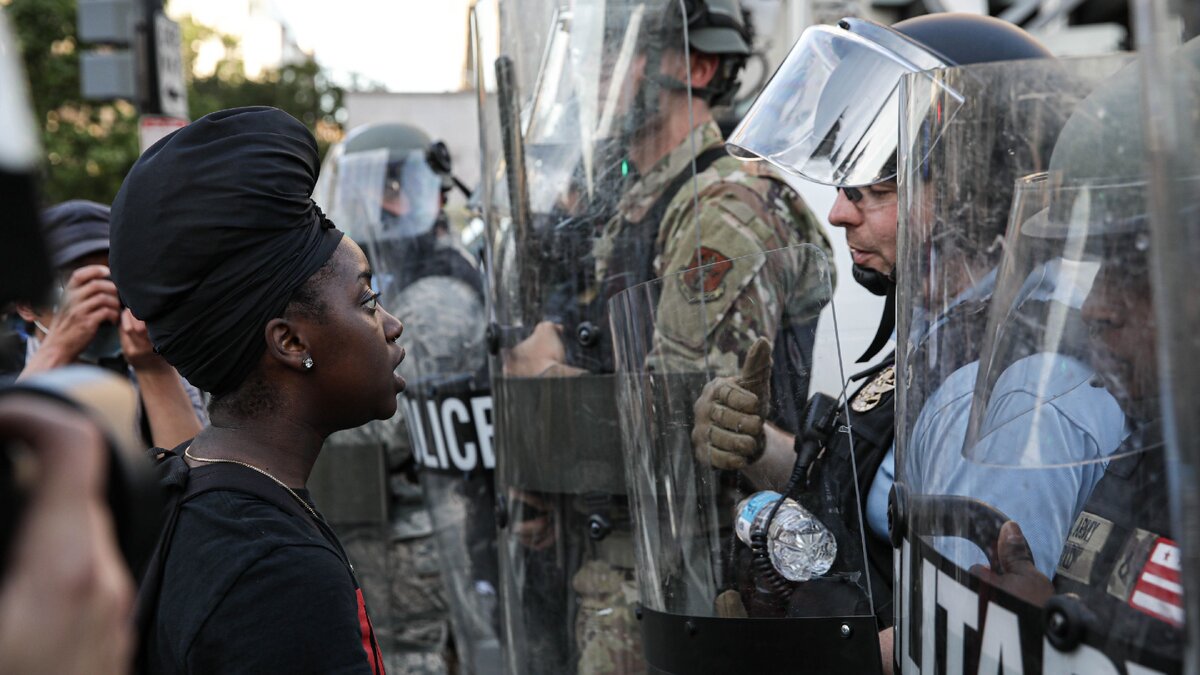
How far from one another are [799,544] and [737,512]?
0.13 m

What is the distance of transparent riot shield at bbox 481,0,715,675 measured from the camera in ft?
9.83

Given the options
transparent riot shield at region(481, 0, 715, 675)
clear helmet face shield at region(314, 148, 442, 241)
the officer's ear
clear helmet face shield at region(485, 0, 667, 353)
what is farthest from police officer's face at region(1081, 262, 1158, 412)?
clear helmet face shield at region(314, 148, 442, 241)

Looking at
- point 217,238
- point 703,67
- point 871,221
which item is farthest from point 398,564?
point 217,238

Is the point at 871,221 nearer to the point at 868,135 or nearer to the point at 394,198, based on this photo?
the point at 868,135

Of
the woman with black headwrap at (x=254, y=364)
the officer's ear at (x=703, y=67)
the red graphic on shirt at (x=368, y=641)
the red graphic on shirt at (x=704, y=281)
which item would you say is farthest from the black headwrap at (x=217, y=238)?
the officer's ear at (x=703, y=67)

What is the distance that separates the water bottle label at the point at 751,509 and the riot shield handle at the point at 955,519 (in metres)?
0.28

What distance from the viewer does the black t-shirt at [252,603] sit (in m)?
1.54

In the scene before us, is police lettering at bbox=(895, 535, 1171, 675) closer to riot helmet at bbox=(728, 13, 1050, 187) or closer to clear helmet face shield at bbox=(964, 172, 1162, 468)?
clear helmet face shield at bbox=(964, 172, 1162, 468)

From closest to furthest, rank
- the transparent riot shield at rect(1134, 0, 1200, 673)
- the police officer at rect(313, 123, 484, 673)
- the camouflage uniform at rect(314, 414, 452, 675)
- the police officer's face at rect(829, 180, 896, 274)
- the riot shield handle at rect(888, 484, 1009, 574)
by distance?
the transparent riot shield at rect(1134, 0, 1200, 673) → the riot shield handle at rect(888, 484, 1009, 574) → the police officer's face at rect(829, 180, 896, 274) → the police officer at rect(313, 123, 484, 673) → the camouflage uniform at rect(314, 414, 452, 675)

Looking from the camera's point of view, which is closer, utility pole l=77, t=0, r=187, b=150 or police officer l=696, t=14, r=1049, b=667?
police officer l=696, t=14, r=1049, b=667

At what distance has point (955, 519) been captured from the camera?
5.00 feet

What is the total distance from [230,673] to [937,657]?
885 mm

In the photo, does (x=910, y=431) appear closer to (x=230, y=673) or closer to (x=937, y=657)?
(x=937, y=657)

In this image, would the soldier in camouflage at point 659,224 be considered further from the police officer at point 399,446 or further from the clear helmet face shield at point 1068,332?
the police officer at point 399,446
